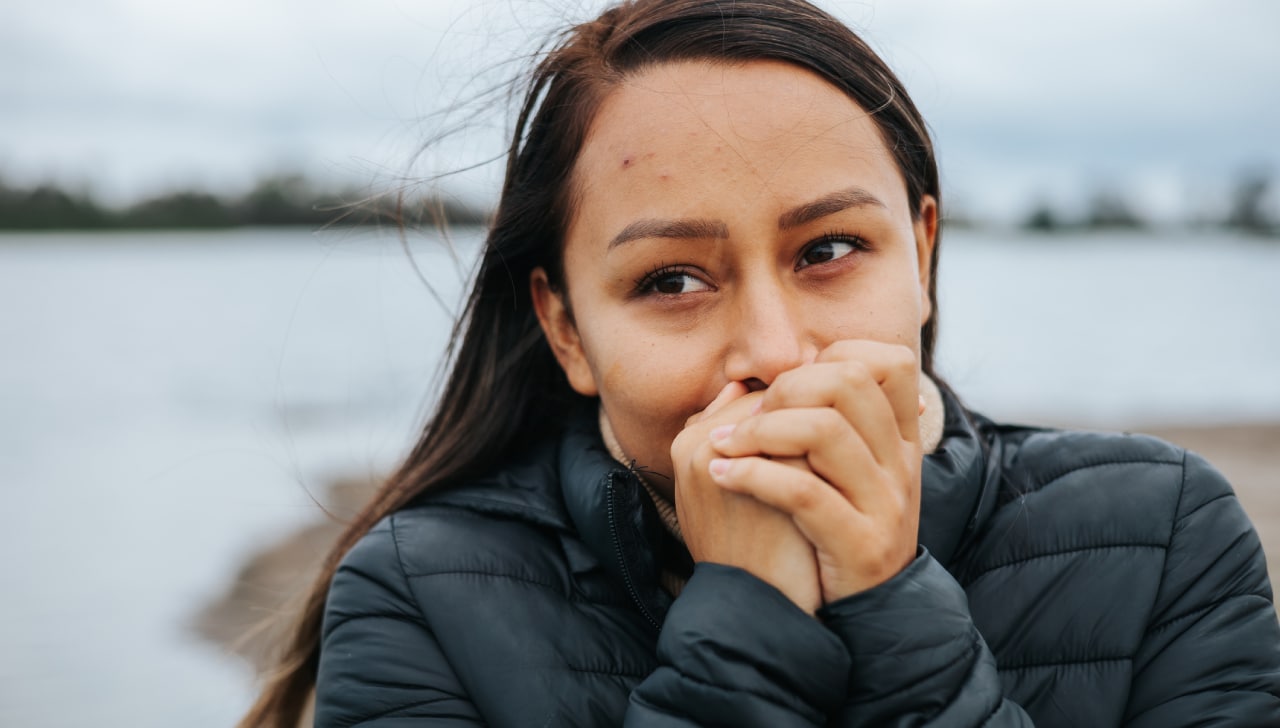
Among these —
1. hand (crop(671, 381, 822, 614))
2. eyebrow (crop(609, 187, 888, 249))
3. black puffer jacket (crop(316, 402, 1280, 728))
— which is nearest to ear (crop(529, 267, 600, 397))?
black puffer jacket (crop(316, 402, 1280, 728))

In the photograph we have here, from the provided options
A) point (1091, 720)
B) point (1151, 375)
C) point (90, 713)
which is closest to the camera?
point (1091, 720)

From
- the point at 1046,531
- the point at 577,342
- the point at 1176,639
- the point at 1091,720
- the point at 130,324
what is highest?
the point at 577,342

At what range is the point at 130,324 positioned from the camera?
2889 centimetres

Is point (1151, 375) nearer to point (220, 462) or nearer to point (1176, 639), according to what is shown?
point (220, 462)

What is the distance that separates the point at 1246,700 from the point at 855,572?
780mm

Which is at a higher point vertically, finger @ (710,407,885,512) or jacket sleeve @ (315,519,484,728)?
finger @ (710,407,885,512)

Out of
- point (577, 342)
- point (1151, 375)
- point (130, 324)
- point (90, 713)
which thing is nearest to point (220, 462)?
point (90, 713)

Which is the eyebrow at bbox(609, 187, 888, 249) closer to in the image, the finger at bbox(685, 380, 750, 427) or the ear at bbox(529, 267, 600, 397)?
the finger at bbox(685, 380, 750, 427)

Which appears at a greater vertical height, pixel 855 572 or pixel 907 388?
pixel 907 388

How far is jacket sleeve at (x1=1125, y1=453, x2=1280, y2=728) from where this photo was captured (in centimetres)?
193

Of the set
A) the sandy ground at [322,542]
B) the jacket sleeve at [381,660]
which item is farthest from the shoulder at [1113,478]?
the sandy ground at [322,542]

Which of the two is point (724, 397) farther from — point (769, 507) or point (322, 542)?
point (322, 542)

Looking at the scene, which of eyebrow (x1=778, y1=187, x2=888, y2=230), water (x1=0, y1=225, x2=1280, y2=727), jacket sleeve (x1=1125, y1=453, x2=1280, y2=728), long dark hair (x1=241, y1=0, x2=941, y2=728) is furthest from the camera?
water (x1=0, y1=225, x2=1280, y2=727)

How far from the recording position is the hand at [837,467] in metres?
1.79
